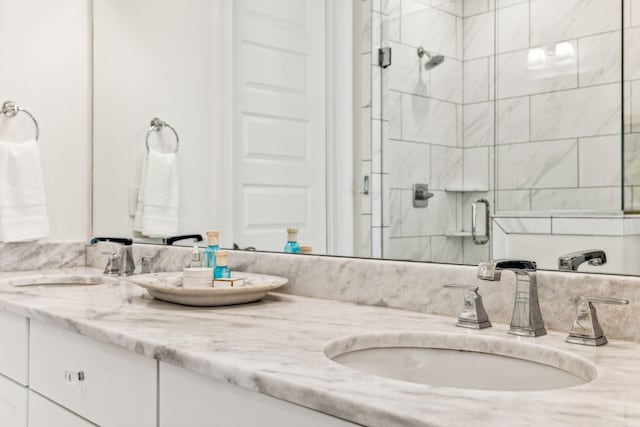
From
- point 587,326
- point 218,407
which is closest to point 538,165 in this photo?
point 587,326

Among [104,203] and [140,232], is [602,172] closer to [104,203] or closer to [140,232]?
[140,232]

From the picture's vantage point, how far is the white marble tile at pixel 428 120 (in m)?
1.20

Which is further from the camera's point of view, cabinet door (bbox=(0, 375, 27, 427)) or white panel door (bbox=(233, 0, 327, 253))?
white panel door (bbox=(233, 0, 327, 253))

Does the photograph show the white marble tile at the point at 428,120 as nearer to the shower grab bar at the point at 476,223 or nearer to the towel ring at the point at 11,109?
the shower grab bar at the point at 476,223

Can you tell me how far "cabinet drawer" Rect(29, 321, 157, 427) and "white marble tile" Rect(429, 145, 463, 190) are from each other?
0.61 metres

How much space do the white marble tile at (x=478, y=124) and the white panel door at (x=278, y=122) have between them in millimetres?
436

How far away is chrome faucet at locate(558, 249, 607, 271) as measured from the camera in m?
1.04

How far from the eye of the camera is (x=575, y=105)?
106cm

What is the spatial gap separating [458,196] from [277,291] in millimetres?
578

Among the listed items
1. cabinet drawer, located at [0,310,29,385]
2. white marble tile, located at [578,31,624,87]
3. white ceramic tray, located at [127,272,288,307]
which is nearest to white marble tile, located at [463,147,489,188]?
white marble tile, located at [578,31,624,87]

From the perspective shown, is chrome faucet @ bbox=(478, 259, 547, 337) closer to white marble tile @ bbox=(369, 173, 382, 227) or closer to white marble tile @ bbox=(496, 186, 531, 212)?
white marble tile @ bbox=(496, 186, 531, 212)

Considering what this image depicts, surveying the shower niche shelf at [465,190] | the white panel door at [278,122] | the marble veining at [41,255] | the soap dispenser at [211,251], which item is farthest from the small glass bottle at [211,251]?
the marble veining at [41,255]

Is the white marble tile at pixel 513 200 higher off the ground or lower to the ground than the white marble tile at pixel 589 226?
higher

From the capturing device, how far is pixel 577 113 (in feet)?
3.46
